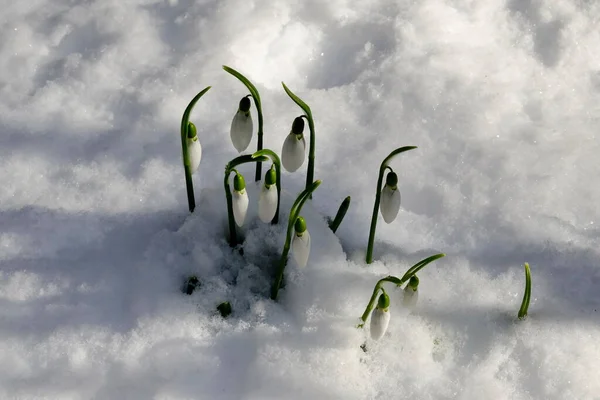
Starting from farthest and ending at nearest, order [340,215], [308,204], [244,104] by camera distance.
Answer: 1. [308,204]
2. [340,215]
3. [244,104]

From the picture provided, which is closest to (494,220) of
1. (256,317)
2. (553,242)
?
(553,242)

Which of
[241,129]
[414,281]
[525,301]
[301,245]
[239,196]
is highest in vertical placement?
[241,129]

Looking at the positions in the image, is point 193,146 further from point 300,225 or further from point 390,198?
point 390,198

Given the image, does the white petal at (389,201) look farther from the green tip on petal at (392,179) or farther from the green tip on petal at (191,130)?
the green tip on petal at (191,130)

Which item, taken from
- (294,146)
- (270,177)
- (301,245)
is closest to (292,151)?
(294,146)

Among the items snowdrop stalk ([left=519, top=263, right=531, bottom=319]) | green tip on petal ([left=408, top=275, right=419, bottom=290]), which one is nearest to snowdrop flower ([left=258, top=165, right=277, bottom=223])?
green tip on petal ([left=408, top=275, right=419, bottom=290])

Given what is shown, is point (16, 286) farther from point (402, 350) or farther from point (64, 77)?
point (402, 350)

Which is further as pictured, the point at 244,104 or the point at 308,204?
the point at 308,204
